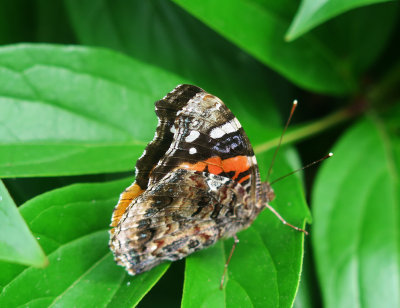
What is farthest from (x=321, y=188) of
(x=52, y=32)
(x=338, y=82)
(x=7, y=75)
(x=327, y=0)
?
(x=52, y=32)

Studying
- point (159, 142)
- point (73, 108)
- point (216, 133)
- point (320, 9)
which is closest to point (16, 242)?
point (159, 142)

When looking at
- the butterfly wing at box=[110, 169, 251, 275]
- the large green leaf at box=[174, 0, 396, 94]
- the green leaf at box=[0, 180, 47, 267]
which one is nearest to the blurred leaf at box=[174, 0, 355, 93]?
the large green leaf at box=[174, 0, 396, 94]

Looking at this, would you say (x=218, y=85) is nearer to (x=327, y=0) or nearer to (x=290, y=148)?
(x=290, y=148)

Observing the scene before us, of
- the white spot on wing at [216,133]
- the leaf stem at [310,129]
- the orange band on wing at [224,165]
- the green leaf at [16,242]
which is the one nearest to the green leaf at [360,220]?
the leaf stem at [310,129]

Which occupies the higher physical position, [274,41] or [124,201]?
[274,41]

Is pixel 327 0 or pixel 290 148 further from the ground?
pixel 327 0

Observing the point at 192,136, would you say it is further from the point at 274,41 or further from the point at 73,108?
the point at 274,41
